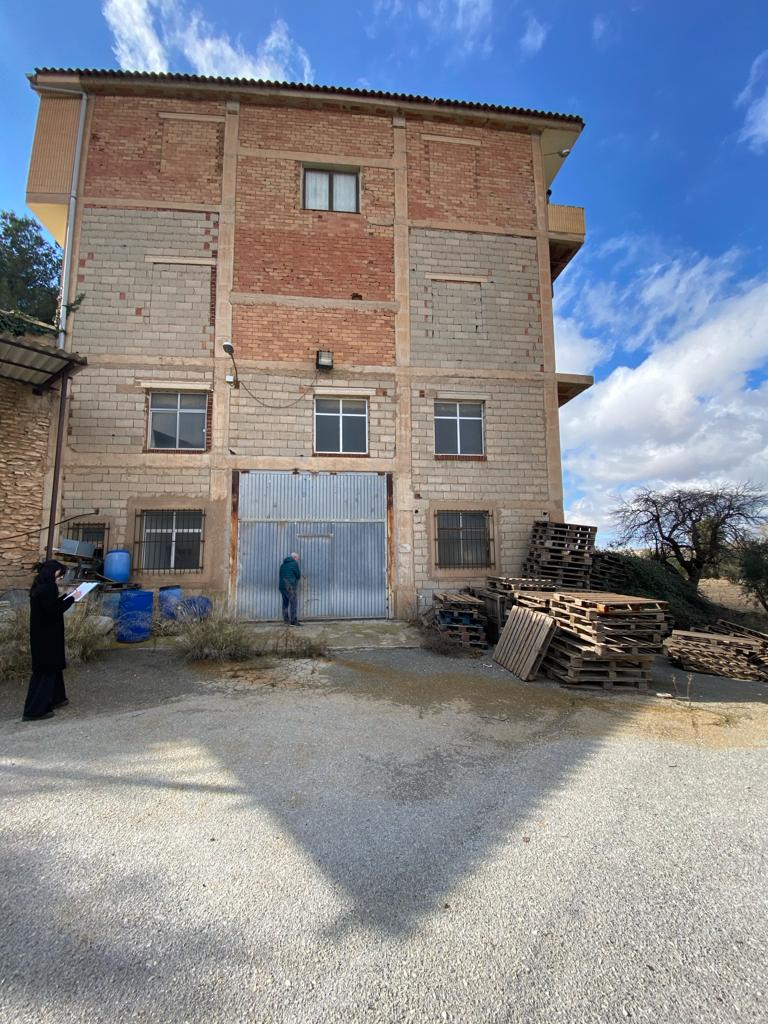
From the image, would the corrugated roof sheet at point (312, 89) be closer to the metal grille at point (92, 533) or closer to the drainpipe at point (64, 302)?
the drainpipe at point (64, 302)

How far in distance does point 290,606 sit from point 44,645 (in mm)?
5426

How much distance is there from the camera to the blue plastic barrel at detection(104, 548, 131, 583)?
9773 mm

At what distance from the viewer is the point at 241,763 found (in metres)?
4.13

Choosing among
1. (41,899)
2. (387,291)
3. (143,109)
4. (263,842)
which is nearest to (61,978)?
(41,899)

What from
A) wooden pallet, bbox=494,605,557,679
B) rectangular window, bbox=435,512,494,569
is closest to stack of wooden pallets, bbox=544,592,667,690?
wooden pallet, bbox=494,605,557,679

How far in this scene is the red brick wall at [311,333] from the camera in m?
11.3

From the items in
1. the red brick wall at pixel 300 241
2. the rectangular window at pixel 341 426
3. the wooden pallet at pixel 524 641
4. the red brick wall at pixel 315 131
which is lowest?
the wooden pallet at pixel 524 641

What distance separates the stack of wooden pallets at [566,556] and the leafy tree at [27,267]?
2051 cm

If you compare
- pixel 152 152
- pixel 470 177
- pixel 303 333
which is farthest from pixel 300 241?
pixel 470 177

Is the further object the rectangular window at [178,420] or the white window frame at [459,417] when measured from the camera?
the white window frame at [459,417]

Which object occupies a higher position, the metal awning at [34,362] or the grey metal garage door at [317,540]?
the metal awning at [34,362]

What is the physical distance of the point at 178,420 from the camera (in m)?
11.1

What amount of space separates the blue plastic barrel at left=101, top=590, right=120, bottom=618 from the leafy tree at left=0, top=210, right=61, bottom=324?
51.5 ft

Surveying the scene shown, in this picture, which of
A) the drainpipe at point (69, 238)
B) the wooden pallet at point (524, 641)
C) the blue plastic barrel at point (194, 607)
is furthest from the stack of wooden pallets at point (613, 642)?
the drainpipe at point (69, 238)
